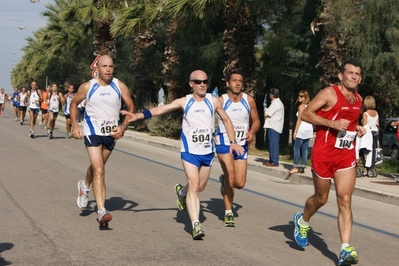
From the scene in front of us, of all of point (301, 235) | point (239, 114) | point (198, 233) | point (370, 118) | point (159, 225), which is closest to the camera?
point (301, 235)

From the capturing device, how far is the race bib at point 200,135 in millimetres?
8539

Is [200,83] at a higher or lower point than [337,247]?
higher

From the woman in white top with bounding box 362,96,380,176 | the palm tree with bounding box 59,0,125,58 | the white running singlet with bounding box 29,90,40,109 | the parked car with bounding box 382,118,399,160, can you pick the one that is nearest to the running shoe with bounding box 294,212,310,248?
the woman in white top with bounding box 362,96,380,176

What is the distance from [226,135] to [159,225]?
1467 millimetres

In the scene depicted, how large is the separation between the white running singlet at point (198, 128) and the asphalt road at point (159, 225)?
3.34 ft

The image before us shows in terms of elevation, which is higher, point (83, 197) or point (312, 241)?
point (83, 197)

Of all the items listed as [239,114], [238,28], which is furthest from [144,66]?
[239,114]

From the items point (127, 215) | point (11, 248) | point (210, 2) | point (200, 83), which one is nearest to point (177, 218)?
point (127, 215)

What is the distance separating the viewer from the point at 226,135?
9422mm

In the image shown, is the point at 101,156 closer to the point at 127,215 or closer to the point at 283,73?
the point at 127,215

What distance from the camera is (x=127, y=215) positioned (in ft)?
31.8

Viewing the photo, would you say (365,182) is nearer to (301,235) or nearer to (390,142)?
(301,235)

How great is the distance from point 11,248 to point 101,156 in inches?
80.5

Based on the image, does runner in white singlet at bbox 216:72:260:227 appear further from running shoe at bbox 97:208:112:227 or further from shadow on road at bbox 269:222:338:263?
running shoe at bbox 97:208:112:227
